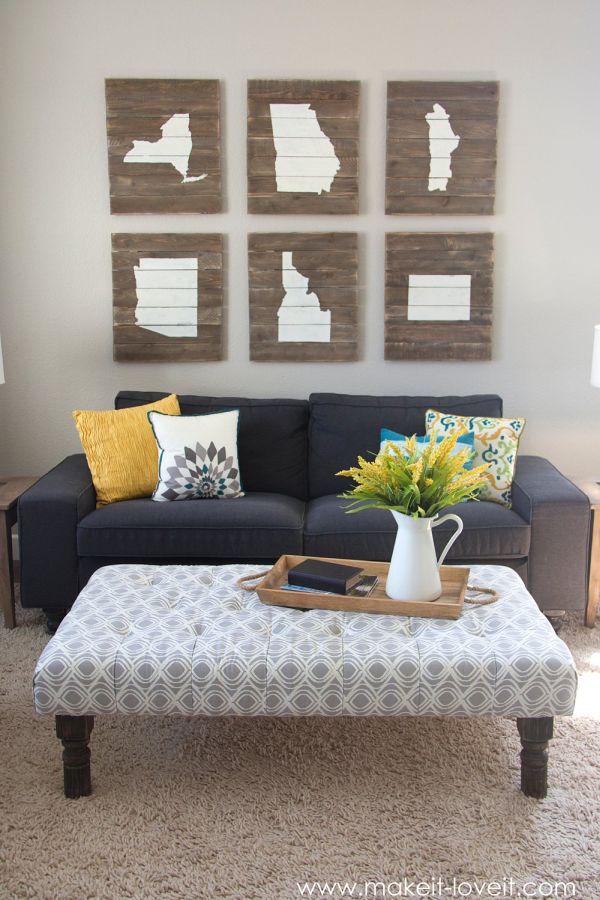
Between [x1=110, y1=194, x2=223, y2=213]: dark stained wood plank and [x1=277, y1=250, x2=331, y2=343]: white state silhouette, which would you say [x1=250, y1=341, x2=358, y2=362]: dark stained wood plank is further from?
[x1=110, y1=194, x2=223, y2=213]: dark stained wood plank

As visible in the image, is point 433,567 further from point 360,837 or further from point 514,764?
point 360,837

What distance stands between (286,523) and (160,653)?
1.17m

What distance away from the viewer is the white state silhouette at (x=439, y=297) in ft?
13.6

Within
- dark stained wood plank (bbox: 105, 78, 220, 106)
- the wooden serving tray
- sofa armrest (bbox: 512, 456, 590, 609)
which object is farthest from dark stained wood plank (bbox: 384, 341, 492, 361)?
the wooden serving tray

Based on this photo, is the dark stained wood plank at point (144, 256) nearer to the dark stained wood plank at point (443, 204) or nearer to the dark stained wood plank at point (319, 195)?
the dark stained wood plank at point (319, 195)

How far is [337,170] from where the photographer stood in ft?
13.3

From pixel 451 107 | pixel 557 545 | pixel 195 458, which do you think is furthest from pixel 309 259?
pixel 557 545

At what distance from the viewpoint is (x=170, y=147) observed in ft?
13.2

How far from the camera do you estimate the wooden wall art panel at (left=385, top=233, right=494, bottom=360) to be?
13.5 ft

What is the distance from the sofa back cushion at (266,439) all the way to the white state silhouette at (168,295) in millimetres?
388

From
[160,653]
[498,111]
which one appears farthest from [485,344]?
[160,653]

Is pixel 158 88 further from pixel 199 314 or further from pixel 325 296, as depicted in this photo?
pixel 325 296

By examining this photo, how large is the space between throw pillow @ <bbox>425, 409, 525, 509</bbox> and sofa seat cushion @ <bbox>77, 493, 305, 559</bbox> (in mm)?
790

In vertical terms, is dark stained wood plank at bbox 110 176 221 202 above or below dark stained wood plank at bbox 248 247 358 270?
above
